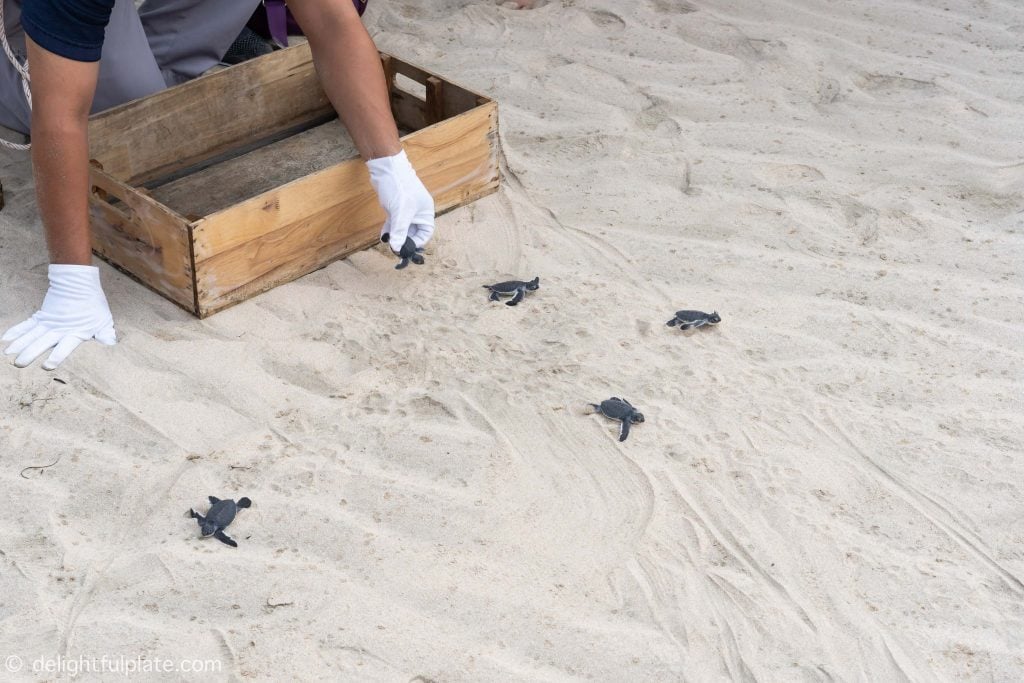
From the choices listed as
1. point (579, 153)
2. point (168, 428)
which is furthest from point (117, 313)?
point (579, 153)

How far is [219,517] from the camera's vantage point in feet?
7.07

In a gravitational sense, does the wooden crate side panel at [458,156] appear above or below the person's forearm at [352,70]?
below

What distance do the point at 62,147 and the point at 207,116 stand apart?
32.5 inches

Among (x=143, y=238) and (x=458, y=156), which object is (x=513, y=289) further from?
(x=143, y=238)

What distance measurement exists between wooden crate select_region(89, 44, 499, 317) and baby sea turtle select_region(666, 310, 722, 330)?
2.64 ft

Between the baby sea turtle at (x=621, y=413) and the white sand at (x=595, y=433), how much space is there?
24 mm

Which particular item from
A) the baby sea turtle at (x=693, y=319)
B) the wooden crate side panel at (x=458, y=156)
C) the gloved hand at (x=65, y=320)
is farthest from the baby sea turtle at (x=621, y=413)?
the gloved hand at (x=65, y=320)

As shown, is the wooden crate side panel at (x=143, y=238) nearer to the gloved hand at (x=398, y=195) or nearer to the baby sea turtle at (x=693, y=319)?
the gloved hand at (x=398, y=195)

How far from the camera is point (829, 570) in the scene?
2.12m

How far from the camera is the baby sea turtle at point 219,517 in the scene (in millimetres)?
2133

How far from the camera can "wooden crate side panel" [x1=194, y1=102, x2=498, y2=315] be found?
2705 mm

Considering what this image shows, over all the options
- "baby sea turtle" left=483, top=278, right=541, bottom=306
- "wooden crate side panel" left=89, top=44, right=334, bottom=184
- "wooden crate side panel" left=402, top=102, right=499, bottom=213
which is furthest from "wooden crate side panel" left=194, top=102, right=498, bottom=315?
"wooden crate side panel" left=89, top=44, right=334, bottom=184

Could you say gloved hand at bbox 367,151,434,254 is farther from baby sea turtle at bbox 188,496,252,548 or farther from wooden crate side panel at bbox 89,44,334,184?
baby sea turtle at bbox 188,496,252,548

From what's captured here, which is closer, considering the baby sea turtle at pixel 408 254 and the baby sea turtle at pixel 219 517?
the baby sea turtle at pixel 219 517
